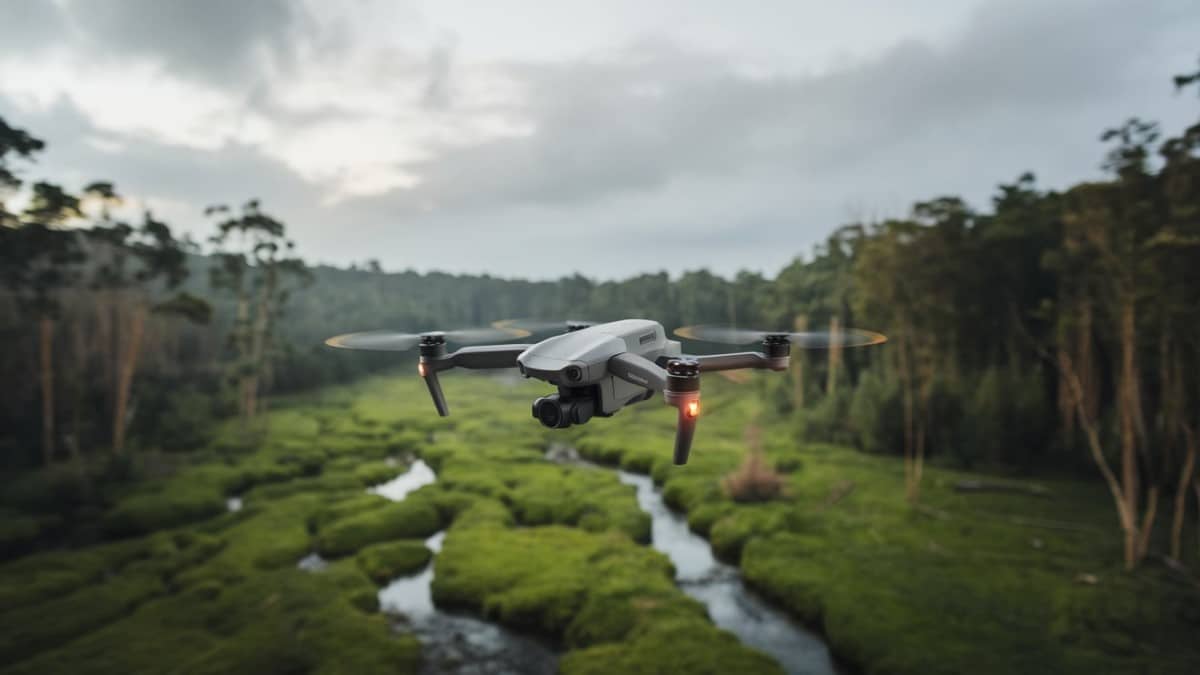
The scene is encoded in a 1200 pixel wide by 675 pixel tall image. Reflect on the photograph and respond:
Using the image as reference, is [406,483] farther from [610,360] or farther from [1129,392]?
[610,360]

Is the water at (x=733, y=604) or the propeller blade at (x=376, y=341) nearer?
the propeller blade at (x=376, y=341)

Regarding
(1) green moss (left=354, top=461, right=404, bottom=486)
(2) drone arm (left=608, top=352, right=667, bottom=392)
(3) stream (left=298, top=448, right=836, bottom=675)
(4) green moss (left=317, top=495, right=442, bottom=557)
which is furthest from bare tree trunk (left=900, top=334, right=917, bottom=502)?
(2) drone arm (left=608, top=352, right=667, bottom=392)

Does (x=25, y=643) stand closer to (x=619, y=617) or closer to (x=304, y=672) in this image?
(x=304, y=672)

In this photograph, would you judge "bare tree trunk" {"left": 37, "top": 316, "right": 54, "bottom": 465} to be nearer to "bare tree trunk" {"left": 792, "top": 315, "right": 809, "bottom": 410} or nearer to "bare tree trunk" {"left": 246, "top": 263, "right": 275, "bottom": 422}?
"bare tree trunk" {"left": 246, "top": 263, "right": 275, "bottom": 422}

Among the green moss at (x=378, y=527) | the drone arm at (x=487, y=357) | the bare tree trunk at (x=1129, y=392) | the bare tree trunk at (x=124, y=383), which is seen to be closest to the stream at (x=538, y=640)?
the green moss at (x=378, y=527)

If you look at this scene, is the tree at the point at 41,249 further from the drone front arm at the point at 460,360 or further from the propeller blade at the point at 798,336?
the propeller blade at the point at 798,336

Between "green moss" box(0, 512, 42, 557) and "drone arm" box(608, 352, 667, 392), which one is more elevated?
"drone arm" box(608, 352, 667, 392)
